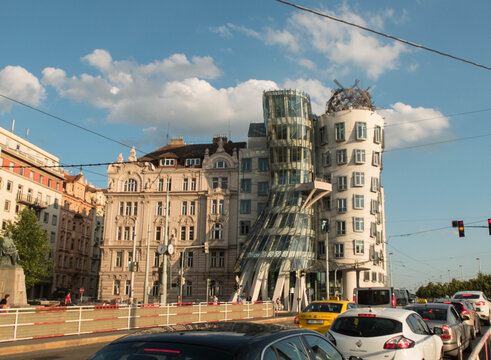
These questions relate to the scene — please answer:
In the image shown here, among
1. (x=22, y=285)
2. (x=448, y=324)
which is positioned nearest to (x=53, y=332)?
(x=22, y=285)

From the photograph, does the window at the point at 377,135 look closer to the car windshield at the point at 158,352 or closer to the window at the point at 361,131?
the window at the point at 361,131

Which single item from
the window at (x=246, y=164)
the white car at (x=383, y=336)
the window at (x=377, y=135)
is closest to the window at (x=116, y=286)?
the window at (x=246, y=164)

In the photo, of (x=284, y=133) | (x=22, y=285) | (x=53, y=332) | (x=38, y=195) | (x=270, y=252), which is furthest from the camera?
(x=38, y=195)

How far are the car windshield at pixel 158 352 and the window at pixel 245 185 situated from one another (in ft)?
201

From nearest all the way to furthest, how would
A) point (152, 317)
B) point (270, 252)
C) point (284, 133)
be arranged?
point (152, 317) → point (270, 252) → point (284, 133)

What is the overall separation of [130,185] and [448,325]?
5997 centimetres

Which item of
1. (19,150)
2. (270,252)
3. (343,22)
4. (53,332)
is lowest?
(53,332)

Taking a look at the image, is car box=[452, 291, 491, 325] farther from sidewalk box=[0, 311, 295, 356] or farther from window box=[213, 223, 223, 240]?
window box=[213, 223, 223, 240]

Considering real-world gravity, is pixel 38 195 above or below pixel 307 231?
above

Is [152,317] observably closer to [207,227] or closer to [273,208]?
[273,208]

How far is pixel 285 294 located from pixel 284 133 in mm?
19270

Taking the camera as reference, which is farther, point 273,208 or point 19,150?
point 19,150

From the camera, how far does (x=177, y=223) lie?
220ft

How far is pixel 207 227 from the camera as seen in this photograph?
6550cm
